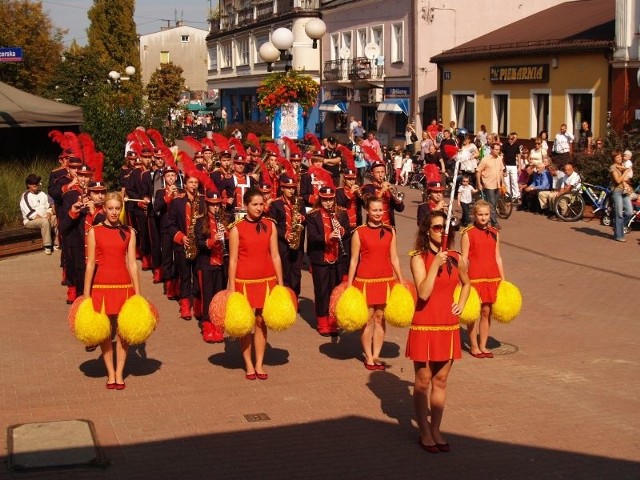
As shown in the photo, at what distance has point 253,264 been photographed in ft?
31.1

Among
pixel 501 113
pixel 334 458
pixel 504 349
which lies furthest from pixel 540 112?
pixel 334 458

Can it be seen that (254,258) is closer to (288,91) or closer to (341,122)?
(288,91)

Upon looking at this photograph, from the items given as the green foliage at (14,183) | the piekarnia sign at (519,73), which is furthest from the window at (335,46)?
the green foliage at (14,183)

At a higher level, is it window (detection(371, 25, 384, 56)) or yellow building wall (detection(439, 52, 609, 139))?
window (detection(371, 25, 384, 56))

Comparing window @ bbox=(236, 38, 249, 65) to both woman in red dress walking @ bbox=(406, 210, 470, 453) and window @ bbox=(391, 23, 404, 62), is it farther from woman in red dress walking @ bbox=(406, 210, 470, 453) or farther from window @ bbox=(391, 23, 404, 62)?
woman in red dress walking @ bbox=(406, 210, 470, 453)

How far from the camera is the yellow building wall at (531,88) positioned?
2711 centimetres

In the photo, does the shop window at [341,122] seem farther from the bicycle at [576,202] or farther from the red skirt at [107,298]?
the red skirt at [107,298]

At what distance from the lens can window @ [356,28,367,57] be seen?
146 ft

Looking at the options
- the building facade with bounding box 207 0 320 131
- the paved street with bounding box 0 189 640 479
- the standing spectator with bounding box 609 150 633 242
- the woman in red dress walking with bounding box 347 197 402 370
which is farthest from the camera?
the building facade with bounding box 207 0 320 131

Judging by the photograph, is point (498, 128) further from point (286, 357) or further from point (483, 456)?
point (483, 456)

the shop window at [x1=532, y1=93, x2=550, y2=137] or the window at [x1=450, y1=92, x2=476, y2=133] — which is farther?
the window at [x1=450, y1=92, x2=476, y2=133]

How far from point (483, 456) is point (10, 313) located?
7.57m

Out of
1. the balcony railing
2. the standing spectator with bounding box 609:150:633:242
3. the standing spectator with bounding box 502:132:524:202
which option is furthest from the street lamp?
the balcony railing

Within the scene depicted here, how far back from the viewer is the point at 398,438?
8.15 metres
